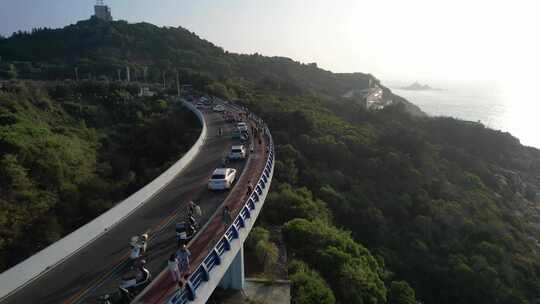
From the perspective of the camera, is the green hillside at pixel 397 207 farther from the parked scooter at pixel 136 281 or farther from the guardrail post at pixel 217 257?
the parked scooter at pixel 136 281

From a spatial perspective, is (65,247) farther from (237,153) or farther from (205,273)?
(237,153)

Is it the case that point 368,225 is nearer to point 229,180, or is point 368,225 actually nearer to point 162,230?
point 229,180

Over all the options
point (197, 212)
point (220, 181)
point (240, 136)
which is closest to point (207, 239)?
point (197, 212)

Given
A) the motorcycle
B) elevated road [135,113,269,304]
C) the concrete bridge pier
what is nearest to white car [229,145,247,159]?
elevated road [135,113,269,304]

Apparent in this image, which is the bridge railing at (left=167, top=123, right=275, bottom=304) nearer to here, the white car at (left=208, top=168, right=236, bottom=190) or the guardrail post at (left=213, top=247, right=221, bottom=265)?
the guardrail post at (left=213, top=247, right=221, bottom=265)

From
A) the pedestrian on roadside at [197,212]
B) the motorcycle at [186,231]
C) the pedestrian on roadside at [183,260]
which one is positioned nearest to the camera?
the pedestrian on roadside at [183,260]

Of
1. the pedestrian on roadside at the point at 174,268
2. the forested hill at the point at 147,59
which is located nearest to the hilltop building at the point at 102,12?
the forested hill at the point at 147,59

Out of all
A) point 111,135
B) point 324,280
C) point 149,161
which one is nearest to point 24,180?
point 149,161
